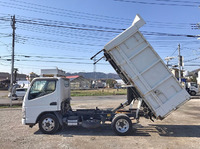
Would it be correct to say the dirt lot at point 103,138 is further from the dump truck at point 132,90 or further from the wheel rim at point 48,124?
the dump truck at point 132,90

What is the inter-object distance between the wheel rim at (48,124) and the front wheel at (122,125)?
231 centimetres

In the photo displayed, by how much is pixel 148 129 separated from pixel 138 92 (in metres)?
2.09

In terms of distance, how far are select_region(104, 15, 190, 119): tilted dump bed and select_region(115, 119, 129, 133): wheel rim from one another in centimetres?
109

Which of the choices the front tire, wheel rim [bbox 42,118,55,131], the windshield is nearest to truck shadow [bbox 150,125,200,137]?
the front tire

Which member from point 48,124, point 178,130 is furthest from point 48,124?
point 178,130

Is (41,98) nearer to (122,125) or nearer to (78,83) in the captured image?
(122,125)

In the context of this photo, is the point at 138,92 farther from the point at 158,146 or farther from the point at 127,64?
the point at 158,146

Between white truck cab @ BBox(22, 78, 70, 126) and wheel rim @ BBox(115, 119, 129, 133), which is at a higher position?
white truck cab @ BBox(22, 78, 70, 126)

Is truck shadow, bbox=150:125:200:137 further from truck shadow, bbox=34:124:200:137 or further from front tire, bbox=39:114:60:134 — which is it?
front tire, bbox=39:114:60:134

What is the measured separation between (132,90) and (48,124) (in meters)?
3.53

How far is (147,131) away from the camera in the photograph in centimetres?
675

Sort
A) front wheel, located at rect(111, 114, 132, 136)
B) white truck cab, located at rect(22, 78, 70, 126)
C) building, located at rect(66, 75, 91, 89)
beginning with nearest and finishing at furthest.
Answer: front wheel, located at rect(111, 114, 132, 136), white truck cab, located at rect(22, 78, 70, 126), building, located at rect(66, 75, 91, 89)

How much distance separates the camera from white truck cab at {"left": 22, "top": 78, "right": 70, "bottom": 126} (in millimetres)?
6180

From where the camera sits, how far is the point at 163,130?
691cm
